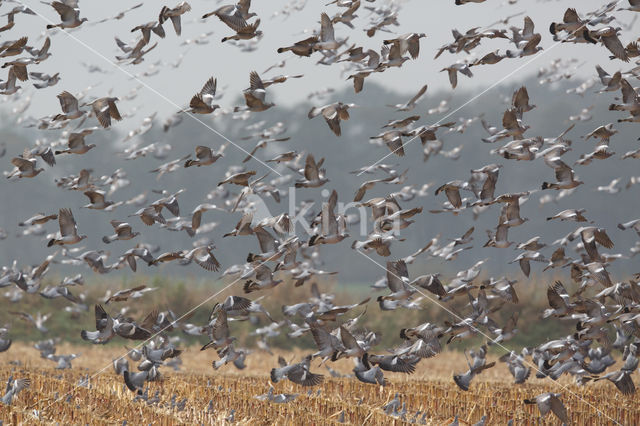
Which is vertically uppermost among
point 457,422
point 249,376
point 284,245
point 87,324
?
point 284,245

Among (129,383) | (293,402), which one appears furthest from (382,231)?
(129,383)

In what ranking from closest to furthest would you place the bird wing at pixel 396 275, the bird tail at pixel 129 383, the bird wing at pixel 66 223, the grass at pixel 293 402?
the grass at pixel 293 402, the bird tail at pixel 129 383, the bird wing at pixel 396 275, the bird wing at pixel 66 223

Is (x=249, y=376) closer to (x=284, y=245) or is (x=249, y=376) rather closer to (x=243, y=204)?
(x=243, y=204)

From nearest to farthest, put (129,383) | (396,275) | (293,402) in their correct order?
(129,383)
(396,275)
(293,402)

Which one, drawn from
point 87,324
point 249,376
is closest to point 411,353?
point 249,376


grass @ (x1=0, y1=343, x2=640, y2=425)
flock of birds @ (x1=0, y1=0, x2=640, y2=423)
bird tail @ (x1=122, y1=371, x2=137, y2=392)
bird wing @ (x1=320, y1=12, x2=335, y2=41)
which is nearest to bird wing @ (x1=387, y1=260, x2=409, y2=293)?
flock of birds @ (x1=0, y1=0, x2=640, y2=423)

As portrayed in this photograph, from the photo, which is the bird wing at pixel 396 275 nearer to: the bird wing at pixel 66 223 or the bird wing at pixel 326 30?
the bird wing at pixel 326 30

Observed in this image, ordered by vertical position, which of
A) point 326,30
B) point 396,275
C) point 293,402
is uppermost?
point 326,30

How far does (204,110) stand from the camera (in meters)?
7.66

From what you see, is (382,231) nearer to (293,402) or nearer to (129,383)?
(293,402)

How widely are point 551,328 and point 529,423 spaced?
12.1 m

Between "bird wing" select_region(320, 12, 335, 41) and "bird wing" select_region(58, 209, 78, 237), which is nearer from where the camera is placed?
"bird wing" select_region(320, 12, 335, 41)

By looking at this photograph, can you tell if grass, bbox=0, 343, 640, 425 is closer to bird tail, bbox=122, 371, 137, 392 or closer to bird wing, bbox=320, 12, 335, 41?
bird tail, bbox=122, 371, 137, 392

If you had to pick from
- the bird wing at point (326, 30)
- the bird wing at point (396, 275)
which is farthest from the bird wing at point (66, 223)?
the bird wing at point (396, 275)
